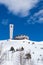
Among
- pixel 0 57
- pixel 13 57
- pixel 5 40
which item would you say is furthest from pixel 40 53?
pixel 5 40

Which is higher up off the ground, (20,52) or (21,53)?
(20,52)

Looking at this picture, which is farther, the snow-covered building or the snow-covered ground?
the snow-covered building

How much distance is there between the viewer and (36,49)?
61.3 meters

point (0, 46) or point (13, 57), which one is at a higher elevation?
point (0, 46)

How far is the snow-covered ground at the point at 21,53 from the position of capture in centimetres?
5694

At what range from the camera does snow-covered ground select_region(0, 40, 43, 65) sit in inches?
2242

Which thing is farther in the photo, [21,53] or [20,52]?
[20,52]

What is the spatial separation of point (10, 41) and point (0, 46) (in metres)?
3.27

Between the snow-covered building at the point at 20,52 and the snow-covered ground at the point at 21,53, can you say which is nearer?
the snow-covered ground at the point at 21,53

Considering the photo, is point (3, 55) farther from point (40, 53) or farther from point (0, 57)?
point (40, 53)

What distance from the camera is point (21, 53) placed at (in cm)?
5997

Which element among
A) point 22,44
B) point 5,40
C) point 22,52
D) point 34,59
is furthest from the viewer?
point 5,40

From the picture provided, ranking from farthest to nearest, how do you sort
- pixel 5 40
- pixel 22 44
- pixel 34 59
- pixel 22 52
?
pixel 5 40 < pixel 22 44 < pixel 22 52 < pixel 34 59

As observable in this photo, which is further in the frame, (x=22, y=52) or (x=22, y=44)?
(x=22, y=44)
